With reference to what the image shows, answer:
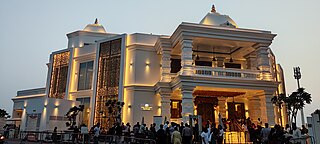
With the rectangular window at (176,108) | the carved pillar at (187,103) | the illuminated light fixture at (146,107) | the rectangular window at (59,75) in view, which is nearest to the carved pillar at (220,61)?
the rectangular window at (176,108)

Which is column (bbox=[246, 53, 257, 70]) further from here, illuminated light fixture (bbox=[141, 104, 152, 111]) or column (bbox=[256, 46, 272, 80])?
illuminated light fixture (bbox=[141, 104, 152, 111])

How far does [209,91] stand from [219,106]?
3083 mm

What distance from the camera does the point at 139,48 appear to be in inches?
870

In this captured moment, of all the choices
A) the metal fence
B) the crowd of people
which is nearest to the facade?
the crowd of people

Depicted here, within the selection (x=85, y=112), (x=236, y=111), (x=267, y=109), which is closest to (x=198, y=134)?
(x=267, y=109)

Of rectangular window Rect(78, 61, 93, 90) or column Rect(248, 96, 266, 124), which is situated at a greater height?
rectangular window Rect(78, 61, 93, 90)

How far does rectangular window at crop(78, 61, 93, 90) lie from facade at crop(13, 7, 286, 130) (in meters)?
0.09

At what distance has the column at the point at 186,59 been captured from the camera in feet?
56.7

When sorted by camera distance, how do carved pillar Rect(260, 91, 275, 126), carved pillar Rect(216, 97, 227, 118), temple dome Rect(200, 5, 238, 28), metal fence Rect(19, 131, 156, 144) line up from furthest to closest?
carved pillar Rect(216, 97, 227, 118) → temple dome Rect(200, 5, 238, 28) → carved pillar Rect(260, 91, 275, 126) → metal fence Rect(19, 131, 156, 144)

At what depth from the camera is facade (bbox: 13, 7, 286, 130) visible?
17859 mm

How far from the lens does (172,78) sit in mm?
19906

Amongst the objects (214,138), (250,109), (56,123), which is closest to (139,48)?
(56,123)

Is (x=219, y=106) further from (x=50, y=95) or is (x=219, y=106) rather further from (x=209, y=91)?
(x=50, y=95)

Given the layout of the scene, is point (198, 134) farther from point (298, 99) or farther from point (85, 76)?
point (85, 76)
